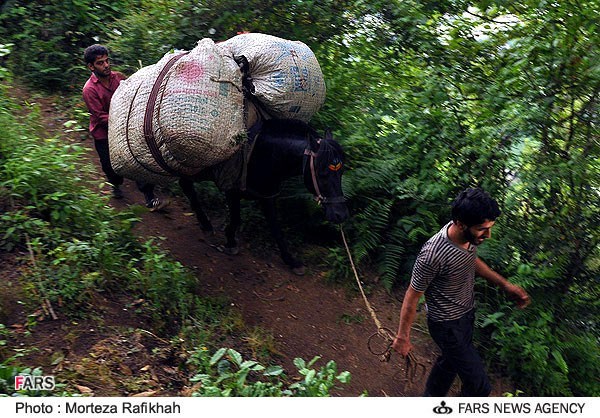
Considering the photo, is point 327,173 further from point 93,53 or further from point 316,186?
point 93,53

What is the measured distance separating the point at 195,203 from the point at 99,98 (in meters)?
1.41

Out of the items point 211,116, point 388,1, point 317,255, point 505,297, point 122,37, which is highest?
point 388,1

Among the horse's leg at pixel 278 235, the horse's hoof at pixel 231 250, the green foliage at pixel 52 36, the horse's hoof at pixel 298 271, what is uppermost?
the green foliage at pixel 52 36

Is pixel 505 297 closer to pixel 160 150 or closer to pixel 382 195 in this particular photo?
pixel 382 195

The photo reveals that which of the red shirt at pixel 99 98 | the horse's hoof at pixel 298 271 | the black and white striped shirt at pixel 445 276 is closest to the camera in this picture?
the black and white striped shirt at pixel 445 276

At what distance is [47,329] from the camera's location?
493 centimetres

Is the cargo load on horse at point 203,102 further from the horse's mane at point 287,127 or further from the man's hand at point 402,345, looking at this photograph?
the man's hand at point 402,345

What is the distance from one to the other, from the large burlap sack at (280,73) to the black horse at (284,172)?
0.20 m

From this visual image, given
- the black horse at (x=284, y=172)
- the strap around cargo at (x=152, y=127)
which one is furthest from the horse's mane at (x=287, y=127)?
the strap around cargo at (x=152, y=127)

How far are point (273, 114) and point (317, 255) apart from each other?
1.64 meters

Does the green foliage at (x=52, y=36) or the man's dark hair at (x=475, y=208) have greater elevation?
the man's dark hair at (x=475, y=208)

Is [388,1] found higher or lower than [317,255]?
higher

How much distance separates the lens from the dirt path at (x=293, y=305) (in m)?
5.72
